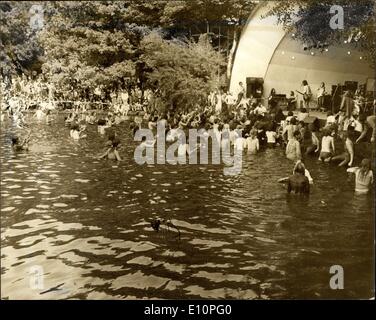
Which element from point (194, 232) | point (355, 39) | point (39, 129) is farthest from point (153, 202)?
point (355, 39)

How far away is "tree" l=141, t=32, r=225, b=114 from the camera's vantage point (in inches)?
584

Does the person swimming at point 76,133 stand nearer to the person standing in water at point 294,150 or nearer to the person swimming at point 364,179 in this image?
the person standing in water at point 294,150

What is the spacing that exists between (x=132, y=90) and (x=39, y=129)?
3.51 metres

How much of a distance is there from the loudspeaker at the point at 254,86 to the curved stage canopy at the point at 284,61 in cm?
19

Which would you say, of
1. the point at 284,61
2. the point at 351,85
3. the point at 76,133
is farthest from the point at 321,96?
the point at 76,133

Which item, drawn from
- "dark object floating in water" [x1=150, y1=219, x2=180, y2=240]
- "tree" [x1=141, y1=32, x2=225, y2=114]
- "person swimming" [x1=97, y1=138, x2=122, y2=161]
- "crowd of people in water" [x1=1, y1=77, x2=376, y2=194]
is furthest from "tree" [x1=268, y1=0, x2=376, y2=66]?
"dark object floating in water" [x1=150, y1=219, x2=180, y2=240]

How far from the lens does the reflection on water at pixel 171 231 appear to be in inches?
341

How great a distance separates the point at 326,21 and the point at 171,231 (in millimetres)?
8103

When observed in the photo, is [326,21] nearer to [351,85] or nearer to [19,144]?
[351,85]

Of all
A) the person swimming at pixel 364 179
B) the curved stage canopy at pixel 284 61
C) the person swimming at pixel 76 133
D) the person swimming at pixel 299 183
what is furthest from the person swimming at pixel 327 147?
the person swimming at pixel 76 133

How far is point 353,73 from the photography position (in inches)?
621

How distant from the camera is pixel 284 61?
2025 cm

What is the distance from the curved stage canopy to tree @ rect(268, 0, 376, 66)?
0.41m

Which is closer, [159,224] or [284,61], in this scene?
[159,224]
